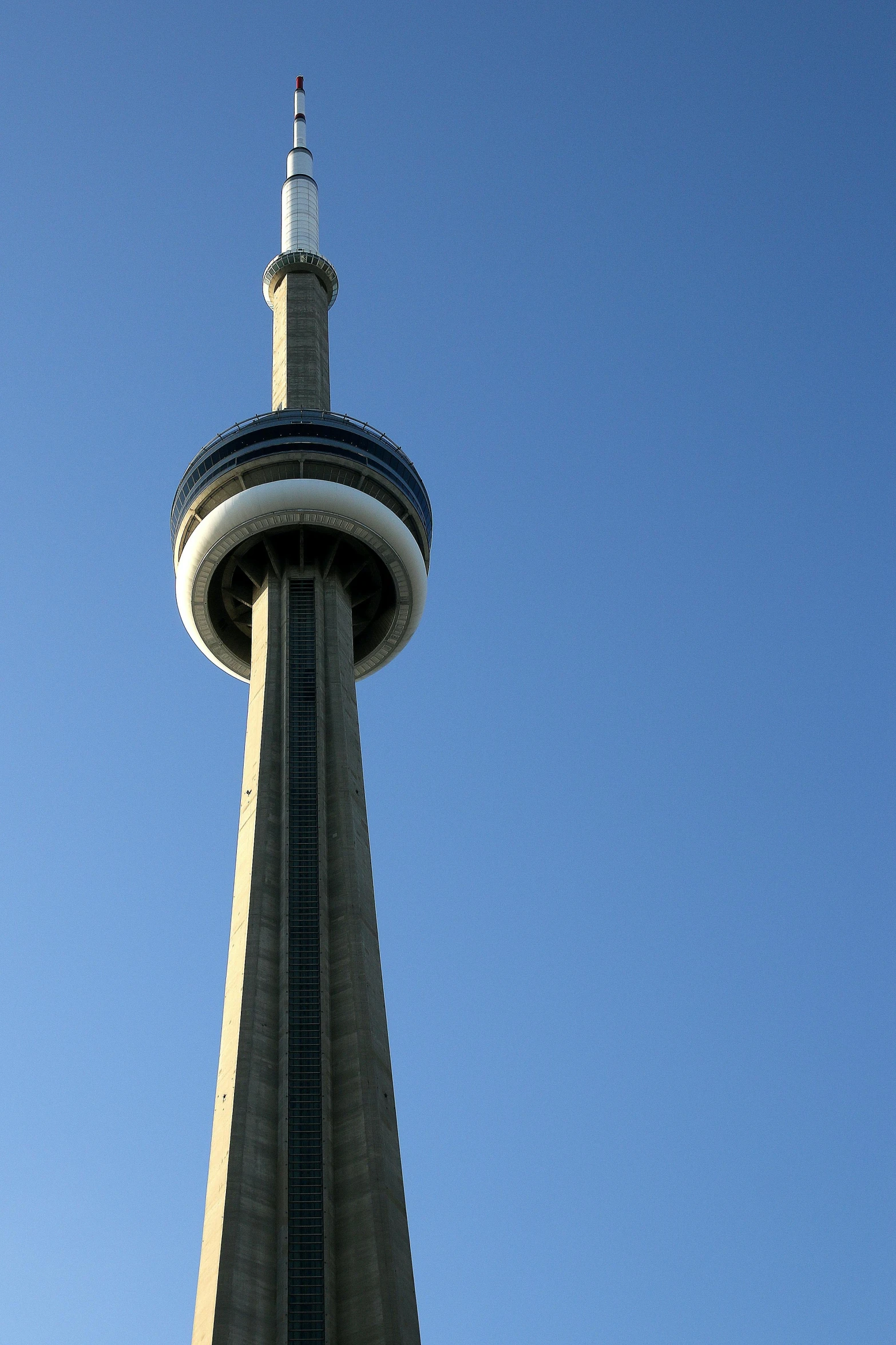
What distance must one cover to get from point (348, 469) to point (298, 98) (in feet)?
129

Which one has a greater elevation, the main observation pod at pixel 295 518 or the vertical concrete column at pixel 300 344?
the vertical concrete column at pixel 300 344

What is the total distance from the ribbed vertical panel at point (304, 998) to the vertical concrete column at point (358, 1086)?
697mm

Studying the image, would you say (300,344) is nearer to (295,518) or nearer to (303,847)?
(295,518)

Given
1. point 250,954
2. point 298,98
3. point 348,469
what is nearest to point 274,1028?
point 250,954

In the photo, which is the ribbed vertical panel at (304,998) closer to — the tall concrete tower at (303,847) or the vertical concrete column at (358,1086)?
the tall concrete tower at (303,847)

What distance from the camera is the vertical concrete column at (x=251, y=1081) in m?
44.8

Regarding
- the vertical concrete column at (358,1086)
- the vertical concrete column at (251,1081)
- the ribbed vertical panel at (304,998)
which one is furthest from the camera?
the ribbed vertical panel at (304,998)

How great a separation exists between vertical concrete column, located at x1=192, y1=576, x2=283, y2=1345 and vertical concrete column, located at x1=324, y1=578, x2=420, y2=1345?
2.13 meters

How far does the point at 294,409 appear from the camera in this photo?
70.1 m

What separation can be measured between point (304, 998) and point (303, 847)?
6.69 meters

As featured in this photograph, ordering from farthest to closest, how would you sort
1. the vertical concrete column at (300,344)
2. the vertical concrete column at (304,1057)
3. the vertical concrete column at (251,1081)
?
the vertical concrete column at (300,344) < the vertical concrete column at (304,1057) < the vertical concrete column at (251,1081)

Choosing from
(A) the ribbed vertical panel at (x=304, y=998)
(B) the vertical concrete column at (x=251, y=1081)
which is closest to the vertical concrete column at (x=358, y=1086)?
(A) the ribbed vertical panel at (x=304, y=998)

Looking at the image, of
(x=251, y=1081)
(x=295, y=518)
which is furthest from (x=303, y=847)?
(x=295, y=518)

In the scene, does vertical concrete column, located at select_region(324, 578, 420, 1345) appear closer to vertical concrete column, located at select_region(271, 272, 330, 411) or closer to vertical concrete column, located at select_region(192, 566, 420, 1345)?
vertical concrete column, located at select_region(192, 566, 420, 1345)
